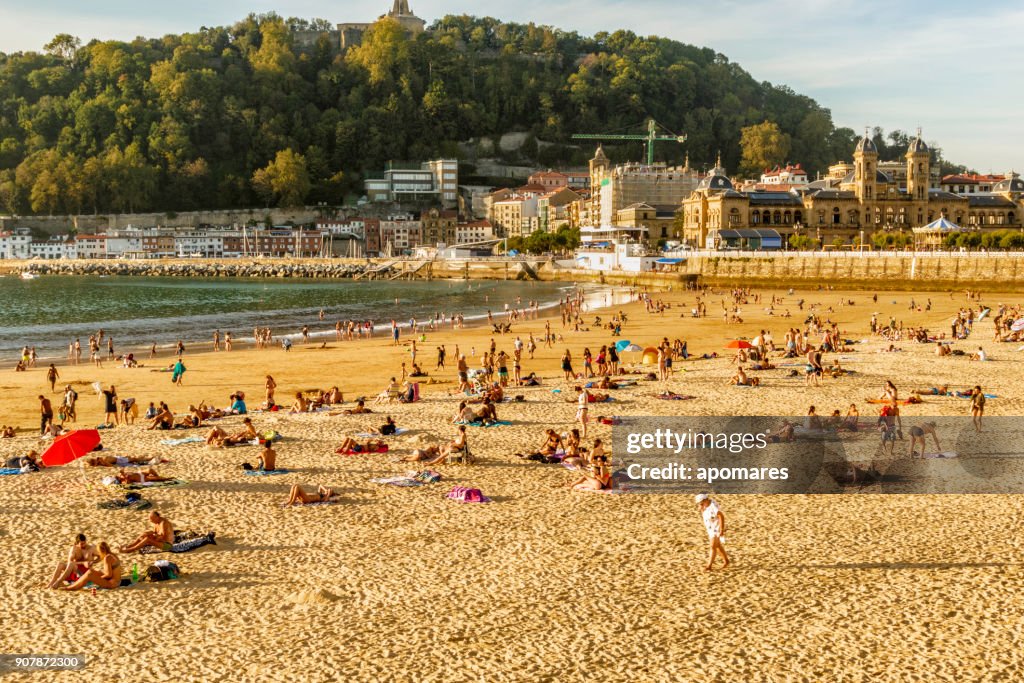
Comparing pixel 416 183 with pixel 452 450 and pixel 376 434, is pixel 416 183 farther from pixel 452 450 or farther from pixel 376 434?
pixel 452 450

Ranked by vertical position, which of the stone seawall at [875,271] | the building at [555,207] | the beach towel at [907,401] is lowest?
the beach towel at [907,401]

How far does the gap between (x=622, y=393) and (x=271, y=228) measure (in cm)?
10304

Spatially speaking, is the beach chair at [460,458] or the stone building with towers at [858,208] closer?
the beach chair at [460,458]

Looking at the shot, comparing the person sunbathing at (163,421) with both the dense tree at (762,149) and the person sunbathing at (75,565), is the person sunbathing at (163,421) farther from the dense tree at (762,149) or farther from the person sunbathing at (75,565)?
the dense tree at (762,149)

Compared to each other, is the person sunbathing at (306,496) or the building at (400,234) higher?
the building at (400,234)

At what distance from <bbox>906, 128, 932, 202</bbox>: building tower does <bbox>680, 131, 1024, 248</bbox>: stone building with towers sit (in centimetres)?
8

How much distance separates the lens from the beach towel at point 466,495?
11.3 m

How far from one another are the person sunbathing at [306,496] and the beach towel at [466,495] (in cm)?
144

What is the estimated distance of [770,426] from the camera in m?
14.5

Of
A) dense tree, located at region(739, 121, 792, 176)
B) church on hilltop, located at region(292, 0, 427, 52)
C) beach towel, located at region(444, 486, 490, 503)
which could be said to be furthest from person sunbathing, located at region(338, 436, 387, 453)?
church on hilltop, located at region(292, 0, 427, 52)

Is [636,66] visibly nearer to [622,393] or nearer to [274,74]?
[274,74]

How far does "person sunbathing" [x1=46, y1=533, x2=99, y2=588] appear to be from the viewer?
861 cm

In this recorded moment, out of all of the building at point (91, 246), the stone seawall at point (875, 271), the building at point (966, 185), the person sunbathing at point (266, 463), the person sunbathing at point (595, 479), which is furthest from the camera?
the building at point (91, 246)

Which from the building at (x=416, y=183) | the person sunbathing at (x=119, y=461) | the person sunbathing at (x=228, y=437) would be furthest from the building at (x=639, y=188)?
the person sunbathing at (x=119, y=461)
